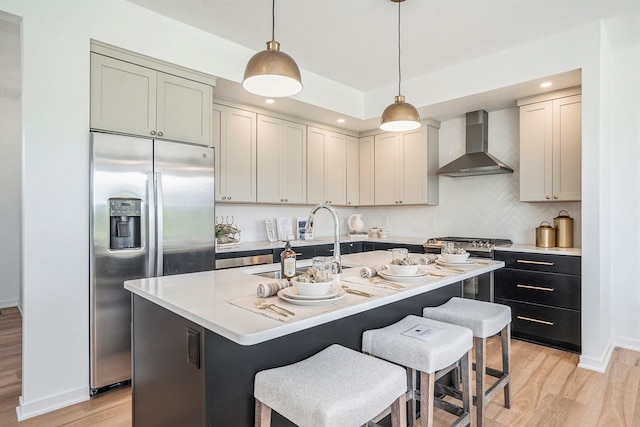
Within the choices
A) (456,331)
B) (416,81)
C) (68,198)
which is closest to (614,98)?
(416,81)

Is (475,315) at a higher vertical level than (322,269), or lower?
lower

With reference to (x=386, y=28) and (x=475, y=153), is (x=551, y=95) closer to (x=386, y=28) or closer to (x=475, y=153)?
(x=475, y=153)

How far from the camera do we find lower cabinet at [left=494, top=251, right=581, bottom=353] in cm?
311

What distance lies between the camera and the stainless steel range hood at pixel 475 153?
395cm

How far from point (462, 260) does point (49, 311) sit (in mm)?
2614

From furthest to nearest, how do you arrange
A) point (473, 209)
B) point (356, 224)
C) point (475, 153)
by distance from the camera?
point (356, 224)
point (473, 209)
point (475, 153)

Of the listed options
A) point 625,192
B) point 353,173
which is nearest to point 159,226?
point 353,173

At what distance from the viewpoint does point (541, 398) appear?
7.81 ft

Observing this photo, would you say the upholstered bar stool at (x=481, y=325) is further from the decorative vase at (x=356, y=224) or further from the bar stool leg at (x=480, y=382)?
the decorative vase at (x=356, y=224)

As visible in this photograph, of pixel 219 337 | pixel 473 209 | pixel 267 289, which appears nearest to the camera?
pixel 219 337

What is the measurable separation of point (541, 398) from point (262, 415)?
2.04 metres

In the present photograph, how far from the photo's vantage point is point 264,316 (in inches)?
48.3

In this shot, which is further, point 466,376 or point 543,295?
point 543,295

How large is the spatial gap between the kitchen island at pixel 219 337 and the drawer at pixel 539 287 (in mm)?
1843
